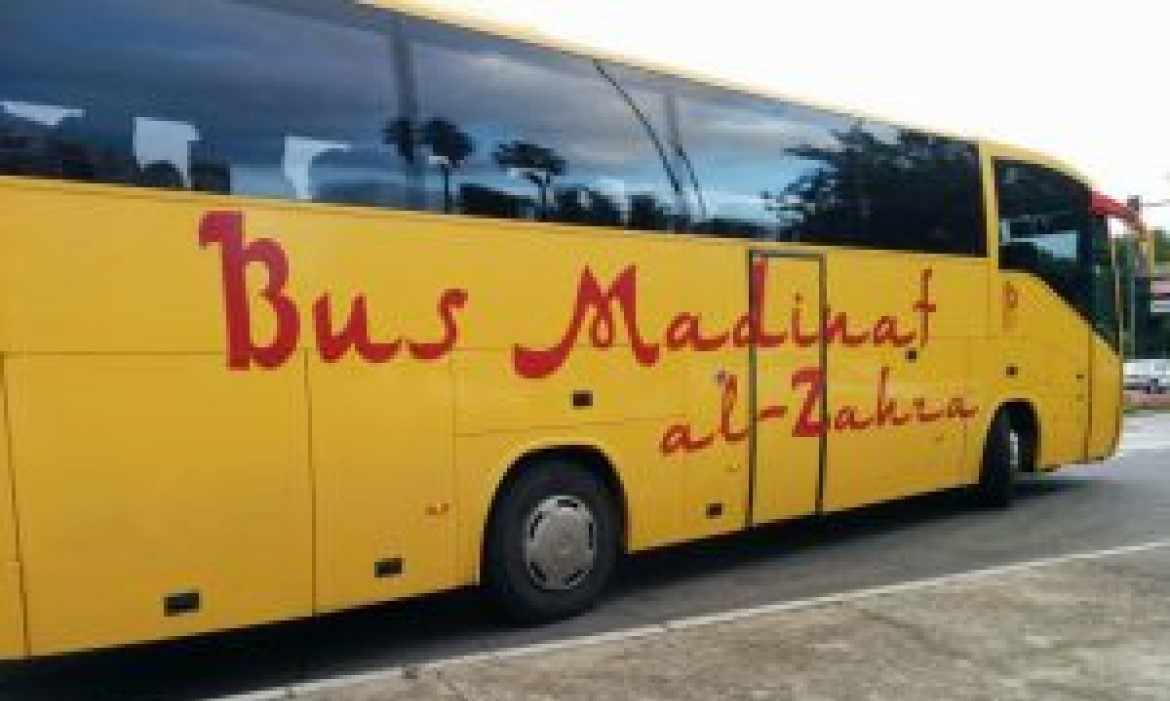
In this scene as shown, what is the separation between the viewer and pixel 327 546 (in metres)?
7.41

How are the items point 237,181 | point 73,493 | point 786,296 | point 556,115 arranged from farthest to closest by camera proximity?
1. point 786,296
2. point 556,115
3. point 237,181
4. point 73,493

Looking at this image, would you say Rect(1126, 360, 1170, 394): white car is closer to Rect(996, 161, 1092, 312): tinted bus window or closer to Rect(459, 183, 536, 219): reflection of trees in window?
Rect(996, 161, 1092, 312): tinted bus window

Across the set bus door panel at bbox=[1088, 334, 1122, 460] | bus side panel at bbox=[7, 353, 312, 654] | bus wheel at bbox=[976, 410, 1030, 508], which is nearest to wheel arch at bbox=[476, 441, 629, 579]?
bus side panel at bbox=[7, 353, 312, 654]

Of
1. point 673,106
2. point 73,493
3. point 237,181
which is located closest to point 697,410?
point 673,106

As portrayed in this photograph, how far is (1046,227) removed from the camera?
1398cm

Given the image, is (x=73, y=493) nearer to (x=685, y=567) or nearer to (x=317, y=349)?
(x=317, y=349)

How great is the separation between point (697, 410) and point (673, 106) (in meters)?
1.95

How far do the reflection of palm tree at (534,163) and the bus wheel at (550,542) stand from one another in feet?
5.09

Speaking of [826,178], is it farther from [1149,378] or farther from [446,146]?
[1149,378]

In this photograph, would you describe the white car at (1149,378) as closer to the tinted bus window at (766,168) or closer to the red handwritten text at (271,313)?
the tinted bus window at (766,168)

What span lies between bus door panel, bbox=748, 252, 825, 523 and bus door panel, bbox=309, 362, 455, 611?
2838 millimetres

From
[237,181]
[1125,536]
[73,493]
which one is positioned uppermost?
[237,181]

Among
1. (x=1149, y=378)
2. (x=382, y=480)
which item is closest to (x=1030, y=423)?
(x=382, y=480)

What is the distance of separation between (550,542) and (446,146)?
233 centimetres
